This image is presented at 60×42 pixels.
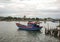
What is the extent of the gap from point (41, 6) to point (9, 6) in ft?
4.19

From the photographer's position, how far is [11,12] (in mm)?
7734

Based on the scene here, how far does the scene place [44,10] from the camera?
7711 mm

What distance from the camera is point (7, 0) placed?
7734 mm

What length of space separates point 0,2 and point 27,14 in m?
1.19

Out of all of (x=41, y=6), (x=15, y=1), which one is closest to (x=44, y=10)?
(x=41, y=6)

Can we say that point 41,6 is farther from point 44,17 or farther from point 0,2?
point 0,2

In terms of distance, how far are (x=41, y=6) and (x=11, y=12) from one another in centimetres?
121

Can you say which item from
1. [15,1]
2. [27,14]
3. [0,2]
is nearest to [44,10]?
[27,14]

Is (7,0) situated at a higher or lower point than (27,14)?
higher

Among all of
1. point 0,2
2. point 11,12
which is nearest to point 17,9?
point 11,12

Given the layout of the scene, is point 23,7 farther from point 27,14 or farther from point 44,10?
point 44,10

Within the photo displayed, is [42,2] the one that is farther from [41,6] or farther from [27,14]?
[27,14]

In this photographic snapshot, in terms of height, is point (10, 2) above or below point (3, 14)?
above

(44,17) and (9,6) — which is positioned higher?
(9,6)
